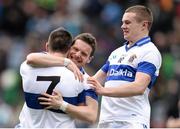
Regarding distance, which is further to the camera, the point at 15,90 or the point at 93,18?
the point at 93,18

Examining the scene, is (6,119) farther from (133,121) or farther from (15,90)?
(133,121)

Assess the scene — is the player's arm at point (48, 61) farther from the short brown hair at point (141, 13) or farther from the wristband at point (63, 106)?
the short brown hair at point (141, 13)

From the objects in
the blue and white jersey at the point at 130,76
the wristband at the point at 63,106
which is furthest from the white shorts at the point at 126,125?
the wristband at the point at 63,106

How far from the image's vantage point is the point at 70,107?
360 inches

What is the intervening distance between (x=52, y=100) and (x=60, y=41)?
0.64 m

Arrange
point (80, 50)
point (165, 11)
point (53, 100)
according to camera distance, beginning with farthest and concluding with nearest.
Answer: point (165, 11) < point (80, 50) < point (53, 100)

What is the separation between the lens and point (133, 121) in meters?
9.77

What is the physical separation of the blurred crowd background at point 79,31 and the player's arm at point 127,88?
554cm

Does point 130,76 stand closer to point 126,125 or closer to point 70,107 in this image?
point 126,125

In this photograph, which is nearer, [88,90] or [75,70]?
[75,70]

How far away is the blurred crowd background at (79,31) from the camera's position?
1652 cm

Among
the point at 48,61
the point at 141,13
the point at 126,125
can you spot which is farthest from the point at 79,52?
the point at 126,125

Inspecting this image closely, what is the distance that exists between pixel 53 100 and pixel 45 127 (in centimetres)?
38

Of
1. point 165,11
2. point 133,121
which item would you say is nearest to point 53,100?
point 133,121
